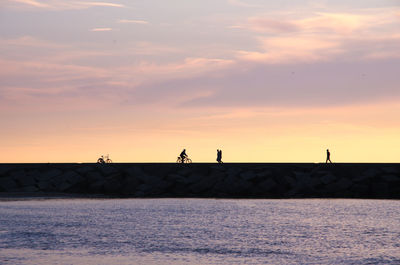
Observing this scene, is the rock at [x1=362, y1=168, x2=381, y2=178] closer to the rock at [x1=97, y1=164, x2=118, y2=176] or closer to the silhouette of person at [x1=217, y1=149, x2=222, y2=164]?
the silhouette of person at [x1=217, y1=149, x2=222, y2=164]

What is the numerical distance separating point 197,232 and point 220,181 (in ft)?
61.1

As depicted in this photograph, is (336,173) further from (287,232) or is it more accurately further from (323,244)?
(323,244)

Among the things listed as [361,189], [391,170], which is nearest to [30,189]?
[361,189]

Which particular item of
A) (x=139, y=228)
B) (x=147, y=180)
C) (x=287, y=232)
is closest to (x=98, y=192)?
(x=147, y=180)

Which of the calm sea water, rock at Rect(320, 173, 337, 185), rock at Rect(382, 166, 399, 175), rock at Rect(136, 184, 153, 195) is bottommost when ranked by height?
the calm sea water

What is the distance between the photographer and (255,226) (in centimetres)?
2484

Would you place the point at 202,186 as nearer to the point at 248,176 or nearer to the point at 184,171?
the point at 184,171

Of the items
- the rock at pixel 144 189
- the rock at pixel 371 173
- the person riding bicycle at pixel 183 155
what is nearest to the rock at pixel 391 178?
the rock at pixel 371 173

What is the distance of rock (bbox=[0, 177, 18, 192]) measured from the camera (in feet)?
140

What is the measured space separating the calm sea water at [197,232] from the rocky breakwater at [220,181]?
445 centimetres

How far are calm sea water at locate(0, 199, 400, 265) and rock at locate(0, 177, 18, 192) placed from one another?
27.2 ft

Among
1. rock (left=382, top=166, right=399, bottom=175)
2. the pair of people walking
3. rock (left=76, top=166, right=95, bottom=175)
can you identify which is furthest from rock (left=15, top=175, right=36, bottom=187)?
rock (left=382, top=166, right=399, bottom=175)

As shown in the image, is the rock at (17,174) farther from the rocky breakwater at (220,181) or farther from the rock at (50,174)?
the rock at (50,174)

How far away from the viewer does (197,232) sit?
22.7 m
